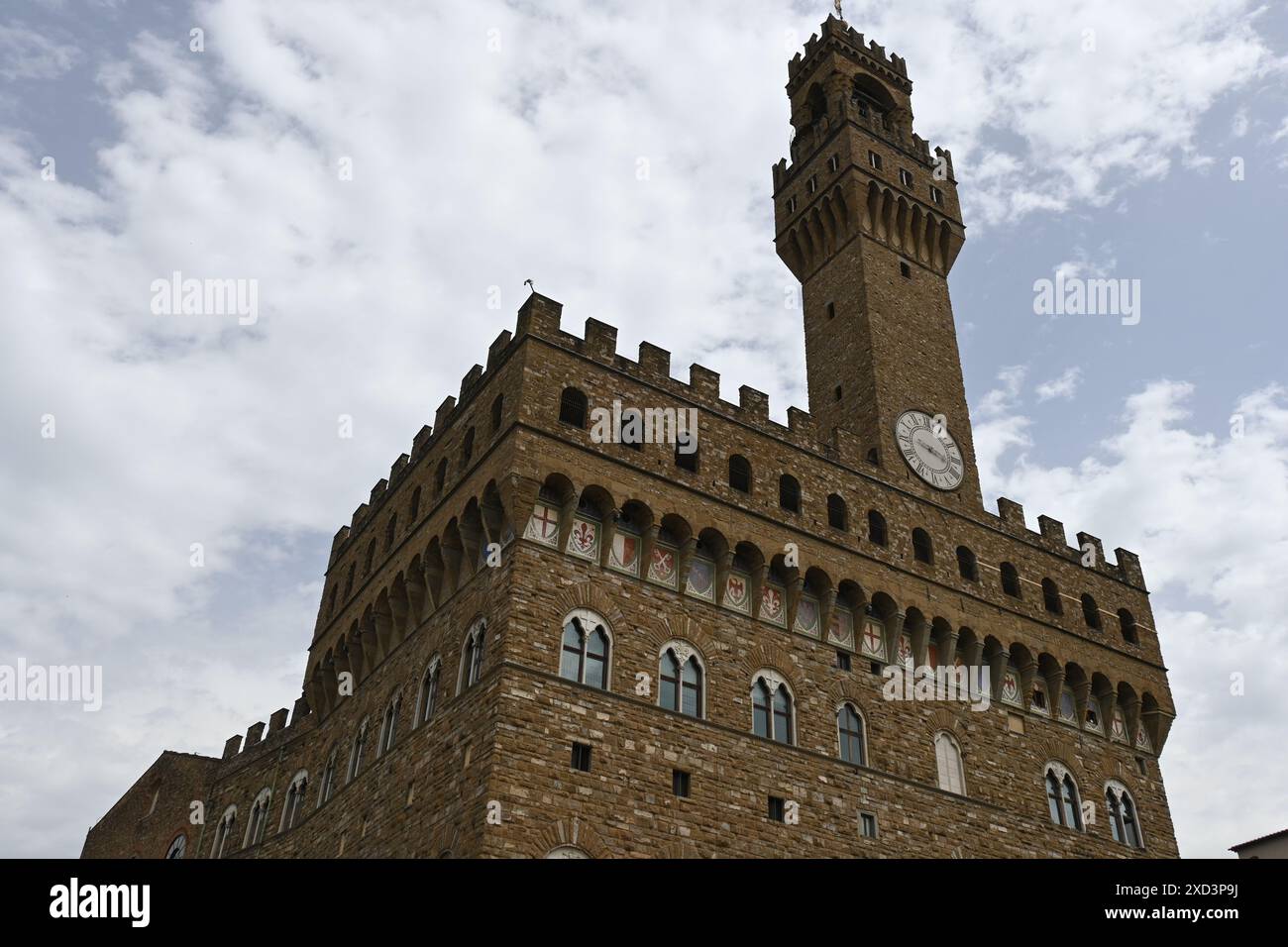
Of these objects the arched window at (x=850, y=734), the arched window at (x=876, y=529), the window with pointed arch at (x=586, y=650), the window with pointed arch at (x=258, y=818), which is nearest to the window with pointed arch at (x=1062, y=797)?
the arched window at (x=850, y=734)

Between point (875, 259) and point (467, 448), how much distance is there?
555 inches

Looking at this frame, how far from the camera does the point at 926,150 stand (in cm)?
3534

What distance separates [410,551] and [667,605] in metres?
6.48

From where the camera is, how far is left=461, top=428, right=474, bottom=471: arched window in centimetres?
2405

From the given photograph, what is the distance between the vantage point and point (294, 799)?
2714cm

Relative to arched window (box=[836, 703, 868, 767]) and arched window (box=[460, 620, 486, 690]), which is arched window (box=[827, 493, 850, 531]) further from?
arched window (box=[460, 620, 486, 690])

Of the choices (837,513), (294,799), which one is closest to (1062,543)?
(837,513)

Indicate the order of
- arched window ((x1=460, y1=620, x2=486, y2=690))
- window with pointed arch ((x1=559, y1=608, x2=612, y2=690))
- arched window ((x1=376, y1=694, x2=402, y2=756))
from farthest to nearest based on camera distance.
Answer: arched window ((x1=376, y1=694, x2=402, y2=756)), arched window ((x1=460, y1=620, x2=486, y2=690)), window with pointed arch ((x1=559, y1=608, x2=612, y2=690))

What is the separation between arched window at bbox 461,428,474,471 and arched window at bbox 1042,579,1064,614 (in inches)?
587

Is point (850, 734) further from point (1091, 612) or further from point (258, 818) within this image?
point (258, 818)

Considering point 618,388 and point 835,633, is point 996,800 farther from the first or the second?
point 618,388

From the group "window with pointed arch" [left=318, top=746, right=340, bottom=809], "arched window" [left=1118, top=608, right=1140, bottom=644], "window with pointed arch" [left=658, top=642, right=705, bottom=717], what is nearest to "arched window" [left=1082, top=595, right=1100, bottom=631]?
"arched window" [left=1118, top=608, right=1140, bottom=644]

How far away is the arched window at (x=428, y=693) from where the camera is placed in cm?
2206

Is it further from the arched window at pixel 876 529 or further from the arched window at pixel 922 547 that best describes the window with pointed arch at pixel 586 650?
the arched window at pixel 922 547
